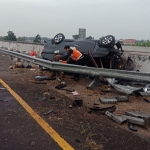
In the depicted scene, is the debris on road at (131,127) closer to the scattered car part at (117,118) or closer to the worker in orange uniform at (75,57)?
the scattered car part at (117,118)

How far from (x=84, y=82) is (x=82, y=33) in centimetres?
668

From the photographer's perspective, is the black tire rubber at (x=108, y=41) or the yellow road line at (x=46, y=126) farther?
the black tire rubber at (x=108, y=41)

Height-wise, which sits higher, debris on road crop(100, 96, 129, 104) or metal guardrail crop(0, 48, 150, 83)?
metal guardrail crop(0, 48, 150, 83)

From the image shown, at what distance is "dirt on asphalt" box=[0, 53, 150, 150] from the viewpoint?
3.46m

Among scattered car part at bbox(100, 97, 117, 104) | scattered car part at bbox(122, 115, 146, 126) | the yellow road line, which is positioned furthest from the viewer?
scattered car part at bbox(100, 97, 117, 104)

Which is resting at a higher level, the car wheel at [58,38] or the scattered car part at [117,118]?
the car wheel at [58,38]

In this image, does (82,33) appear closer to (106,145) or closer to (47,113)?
(47,113)

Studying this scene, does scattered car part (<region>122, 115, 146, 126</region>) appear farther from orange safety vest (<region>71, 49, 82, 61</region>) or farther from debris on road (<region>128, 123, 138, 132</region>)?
orange safety vest (<region>71, 49, 82, 61</region>)

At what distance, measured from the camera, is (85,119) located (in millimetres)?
4363

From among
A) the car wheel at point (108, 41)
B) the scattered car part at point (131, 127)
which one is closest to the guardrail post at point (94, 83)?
the car wheel at point (108, 41)

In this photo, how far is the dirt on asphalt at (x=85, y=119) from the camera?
346 centimetres

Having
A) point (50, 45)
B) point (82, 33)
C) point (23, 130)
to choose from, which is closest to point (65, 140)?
point (23, 130)

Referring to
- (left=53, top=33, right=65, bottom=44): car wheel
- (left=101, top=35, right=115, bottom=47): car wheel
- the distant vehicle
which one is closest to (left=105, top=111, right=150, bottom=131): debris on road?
the distant vehicle

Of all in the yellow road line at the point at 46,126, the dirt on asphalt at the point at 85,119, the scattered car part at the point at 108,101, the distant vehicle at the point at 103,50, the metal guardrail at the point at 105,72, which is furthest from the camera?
the distant vehicle at the point at 103,50
